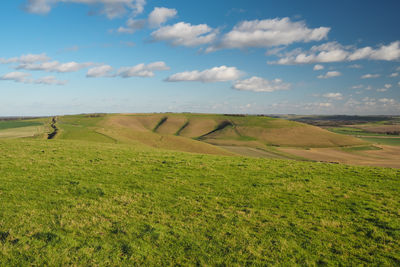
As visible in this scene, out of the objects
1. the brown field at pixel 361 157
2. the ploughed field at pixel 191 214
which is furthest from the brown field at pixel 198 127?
the ploughed field at pixel 191 214

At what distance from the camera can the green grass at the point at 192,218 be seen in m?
7.71

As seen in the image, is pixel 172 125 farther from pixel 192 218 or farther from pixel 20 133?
pixel 192 218

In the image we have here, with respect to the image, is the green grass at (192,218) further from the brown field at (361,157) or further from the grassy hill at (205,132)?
the brown field at (361,157)

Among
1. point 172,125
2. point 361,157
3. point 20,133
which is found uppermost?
point 172,125

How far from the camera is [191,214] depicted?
1075cm

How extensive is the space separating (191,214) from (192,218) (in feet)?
1.48

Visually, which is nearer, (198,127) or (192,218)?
(192,218)

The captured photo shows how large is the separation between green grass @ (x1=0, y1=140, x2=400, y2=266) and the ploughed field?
1.6 inches

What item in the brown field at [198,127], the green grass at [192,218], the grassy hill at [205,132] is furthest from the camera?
the brown field at [198,127]

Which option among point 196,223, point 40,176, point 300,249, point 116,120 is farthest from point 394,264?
point 116,120

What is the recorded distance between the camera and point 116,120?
148 m

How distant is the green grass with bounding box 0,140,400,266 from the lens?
771 cm

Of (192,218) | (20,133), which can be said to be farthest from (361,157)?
(20,133)

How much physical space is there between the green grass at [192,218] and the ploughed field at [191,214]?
0.04 m
